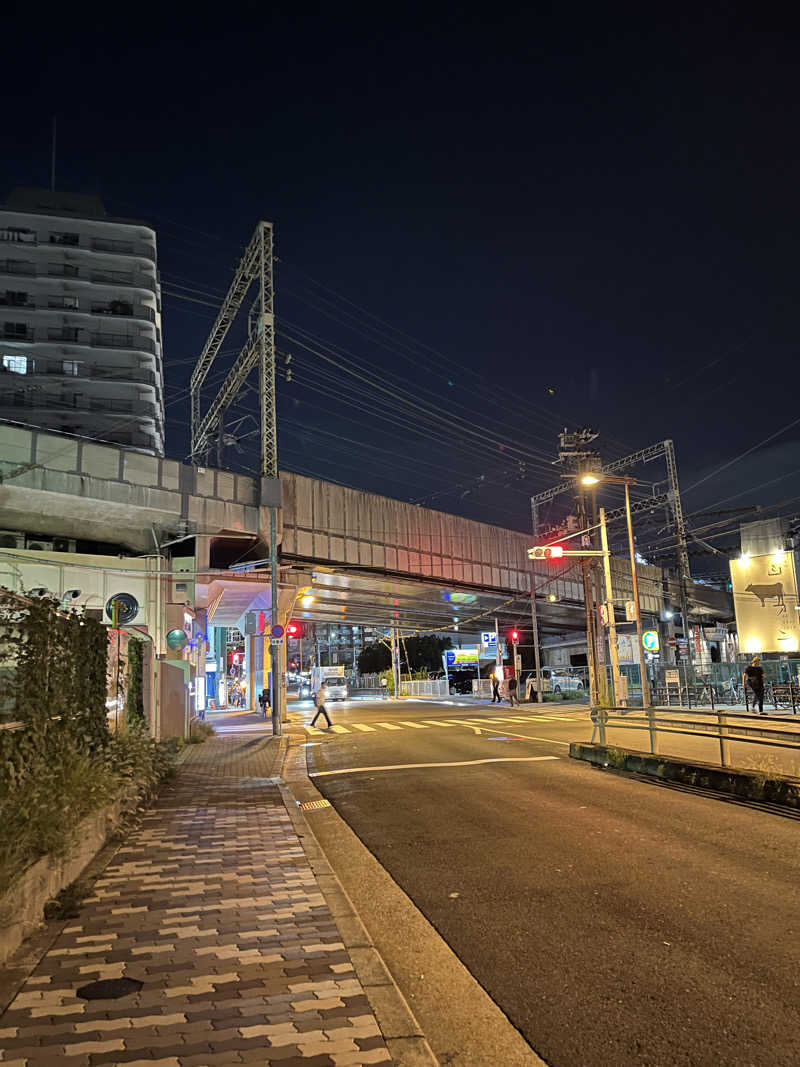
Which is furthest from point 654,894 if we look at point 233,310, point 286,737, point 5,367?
point 5,367

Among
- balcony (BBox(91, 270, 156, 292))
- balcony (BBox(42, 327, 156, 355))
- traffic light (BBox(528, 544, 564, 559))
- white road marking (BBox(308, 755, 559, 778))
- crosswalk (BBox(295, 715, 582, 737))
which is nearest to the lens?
white road marking (BBox(308, 755, 559, 778))

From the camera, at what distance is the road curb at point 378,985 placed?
10.9ft

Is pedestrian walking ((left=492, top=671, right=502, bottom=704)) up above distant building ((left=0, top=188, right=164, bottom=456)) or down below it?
below

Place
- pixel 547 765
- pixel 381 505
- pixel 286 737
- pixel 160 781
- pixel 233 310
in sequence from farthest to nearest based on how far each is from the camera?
pixel 381 505
pixel 233 310
pixel 286 737
pixel 547 765
pixel 160 781

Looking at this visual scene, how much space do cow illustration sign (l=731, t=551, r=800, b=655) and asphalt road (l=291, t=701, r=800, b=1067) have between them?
26723 millimetres

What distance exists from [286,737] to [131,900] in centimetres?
1762

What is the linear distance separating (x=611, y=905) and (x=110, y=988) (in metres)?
3.42

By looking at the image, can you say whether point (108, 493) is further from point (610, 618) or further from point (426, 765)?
point (426, 765)

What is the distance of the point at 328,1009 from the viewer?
374 centimetres

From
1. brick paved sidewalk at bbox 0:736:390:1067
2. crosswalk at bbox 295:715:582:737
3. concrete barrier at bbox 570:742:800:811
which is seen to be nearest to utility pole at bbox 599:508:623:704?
crosswalk at bbox 295:715:582:737

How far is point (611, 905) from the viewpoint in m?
5.46

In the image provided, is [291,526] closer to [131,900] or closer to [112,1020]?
[131,900]

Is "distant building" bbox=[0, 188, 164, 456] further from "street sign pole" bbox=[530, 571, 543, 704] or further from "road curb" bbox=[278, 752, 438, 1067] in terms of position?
"road curb" bbox=[278, 752, 438, 1067]

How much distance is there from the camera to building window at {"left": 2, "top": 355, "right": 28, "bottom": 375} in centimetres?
6012
